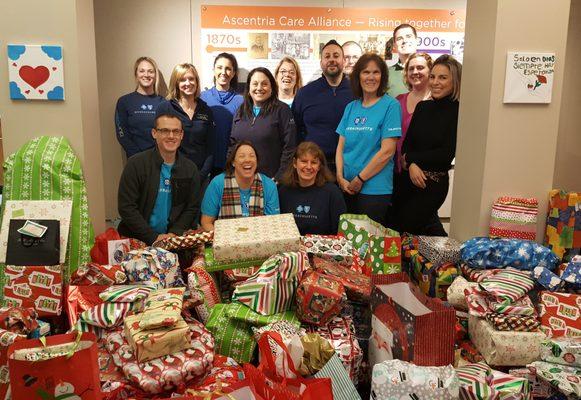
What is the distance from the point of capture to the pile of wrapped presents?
1512mm

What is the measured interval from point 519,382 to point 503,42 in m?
1.69

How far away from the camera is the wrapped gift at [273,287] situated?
76.2 inches

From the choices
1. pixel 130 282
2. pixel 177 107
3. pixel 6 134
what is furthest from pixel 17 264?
pixel 177 107

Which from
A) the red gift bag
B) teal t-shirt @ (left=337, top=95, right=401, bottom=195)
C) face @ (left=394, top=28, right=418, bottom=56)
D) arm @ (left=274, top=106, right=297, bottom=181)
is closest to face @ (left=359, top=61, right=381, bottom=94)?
teal t-shirt @ (left=337, top=95, right=401, bottom=195)

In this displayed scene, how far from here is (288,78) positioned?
4.55m

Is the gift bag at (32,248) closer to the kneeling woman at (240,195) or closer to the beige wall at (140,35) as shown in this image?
the kneeling woman at (240,195)

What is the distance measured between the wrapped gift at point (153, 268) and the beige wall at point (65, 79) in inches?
28.0

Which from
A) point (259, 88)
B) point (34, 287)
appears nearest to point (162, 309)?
point (34, 287)

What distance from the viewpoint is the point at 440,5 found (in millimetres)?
4859

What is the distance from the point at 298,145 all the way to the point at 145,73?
1.88m

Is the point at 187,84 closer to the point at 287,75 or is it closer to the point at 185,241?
the point at 287,75

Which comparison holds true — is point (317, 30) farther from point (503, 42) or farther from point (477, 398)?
point (477, 398)

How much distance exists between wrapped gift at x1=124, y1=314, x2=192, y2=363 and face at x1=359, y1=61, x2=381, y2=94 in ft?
7.31

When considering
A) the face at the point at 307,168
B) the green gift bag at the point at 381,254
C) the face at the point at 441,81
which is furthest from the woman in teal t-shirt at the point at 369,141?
the green gift bag at the point at 381,254
